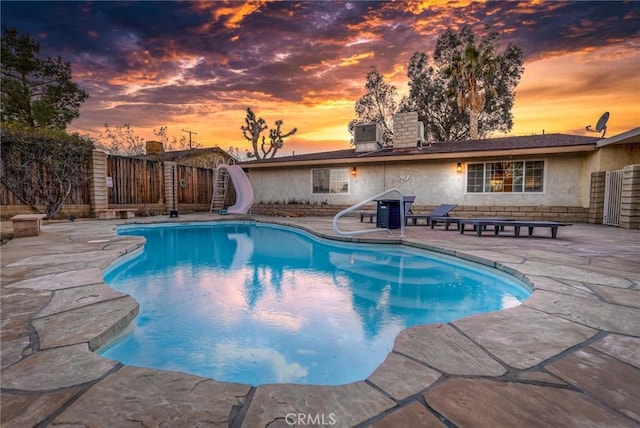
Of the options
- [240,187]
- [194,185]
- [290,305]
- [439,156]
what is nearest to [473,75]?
[439,156]

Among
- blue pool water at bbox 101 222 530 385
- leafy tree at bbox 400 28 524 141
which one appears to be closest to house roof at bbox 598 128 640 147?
blue pool water at bbox 101 222 530 385

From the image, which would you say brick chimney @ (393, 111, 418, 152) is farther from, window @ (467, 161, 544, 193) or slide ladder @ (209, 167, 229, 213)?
slide ladder @ (209, 167, 229, 213)

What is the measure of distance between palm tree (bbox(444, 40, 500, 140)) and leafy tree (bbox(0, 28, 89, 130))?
21344 mm

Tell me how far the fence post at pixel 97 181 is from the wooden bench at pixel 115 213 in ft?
0.69

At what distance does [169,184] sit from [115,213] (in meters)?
2.73

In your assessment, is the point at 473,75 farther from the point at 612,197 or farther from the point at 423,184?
the point at 612,197

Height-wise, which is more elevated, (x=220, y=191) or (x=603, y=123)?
(x=603, y=123)

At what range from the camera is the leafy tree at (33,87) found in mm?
14477

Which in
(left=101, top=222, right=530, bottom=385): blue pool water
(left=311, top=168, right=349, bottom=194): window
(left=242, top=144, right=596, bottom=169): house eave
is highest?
(left=242, top=144, right=596, bottom=169): house eave

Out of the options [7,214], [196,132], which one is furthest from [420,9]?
[196,132]

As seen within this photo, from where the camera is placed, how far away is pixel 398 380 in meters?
1.37

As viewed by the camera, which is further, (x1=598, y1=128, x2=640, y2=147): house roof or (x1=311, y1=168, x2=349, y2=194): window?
(x1=311, y1=168, x2=349, y2=194): window

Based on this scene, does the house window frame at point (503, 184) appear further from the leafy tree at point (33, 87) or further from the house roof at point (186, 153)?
the leafy tree at point (33, 87)

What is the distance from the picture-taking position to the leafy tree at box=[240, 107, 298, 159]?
2583 cm
